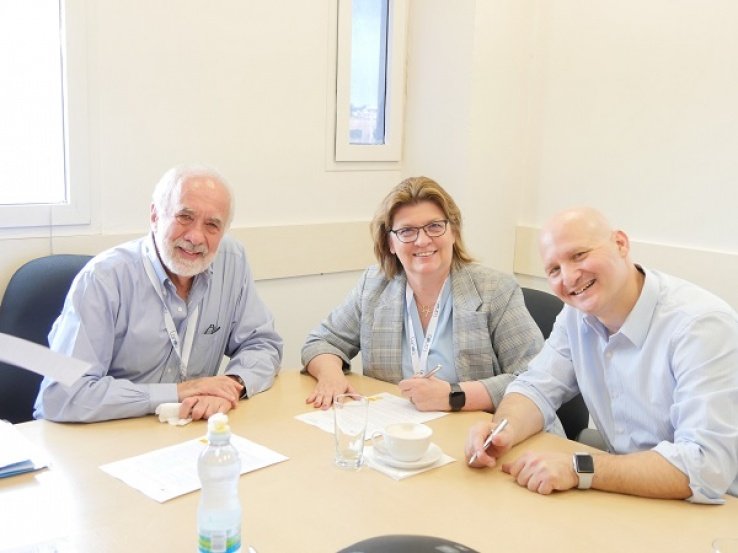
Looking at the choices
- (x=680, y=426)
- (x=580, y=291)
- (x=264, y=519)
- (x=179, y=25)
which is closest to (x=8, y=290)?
(x=179, y=25)

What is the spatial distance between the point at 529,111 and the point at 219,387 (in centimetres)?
236

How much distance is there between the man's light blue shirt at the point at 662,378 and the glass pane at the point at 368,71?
6.56ft

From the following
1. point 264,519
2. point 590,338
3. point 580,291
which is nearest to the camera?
point 264,519

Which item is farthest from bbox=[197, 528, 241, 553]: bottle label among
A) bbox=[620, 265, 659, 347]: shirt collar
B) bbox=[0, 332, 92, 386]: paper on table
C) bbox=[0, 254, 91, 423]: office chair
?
bbox=[0, 254, 91, 423]: office chair

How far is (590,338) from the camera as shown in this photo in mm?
1956

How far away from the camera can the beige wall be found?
9.70 ft

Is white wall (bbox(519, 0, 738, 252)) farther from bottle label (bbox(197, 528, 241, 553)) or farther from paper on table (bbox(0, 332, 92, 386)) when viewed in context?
paper on table (bbox(0, 332, 92, 386))

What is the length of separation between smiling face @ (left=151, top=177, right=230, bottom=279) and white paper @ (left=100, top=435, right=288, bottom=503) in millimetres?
628

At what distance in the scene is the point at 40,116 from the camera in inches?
110

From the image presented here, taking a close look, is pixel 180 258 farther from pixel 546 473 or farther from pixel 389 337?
pixel 546 473

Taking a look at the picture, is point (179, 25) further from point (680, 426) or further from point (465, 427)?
point (680, 426)

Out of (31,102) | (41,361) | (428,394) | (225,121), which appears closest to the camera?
(41,361)

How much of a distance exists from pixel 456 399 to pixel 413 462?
44 centimetres

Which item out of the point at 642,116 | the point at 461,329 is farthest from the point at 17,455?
the point at 642,116
